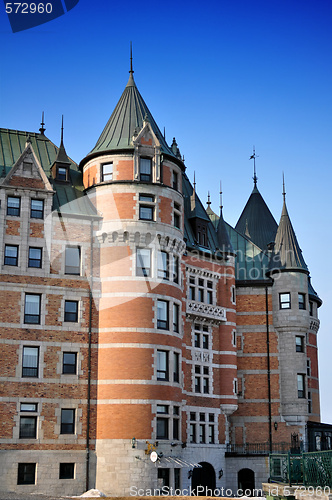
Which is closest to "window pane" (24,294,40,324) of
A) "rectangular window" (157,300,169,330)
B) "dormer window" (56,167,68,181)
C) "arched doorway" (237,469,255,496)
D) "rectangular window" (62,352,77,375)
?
"rectangular window" (62,352,77,375)

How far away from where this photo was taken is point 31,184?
148ft

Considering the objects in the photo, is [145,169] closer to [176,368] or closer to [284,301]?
[176,368]

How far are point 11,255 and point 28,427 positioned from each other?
33.6ft

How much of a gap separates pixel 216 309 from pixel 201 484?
12.3 meters

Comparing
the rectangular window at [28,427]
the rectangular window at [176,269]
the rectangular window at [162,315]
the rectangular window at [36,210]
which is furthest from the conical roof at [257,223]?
the rectangular window at [28,427]

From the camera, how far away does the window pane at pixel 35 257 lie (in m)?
43.8

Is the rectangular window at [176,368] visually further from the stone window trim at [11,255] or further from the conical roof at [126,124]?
the conical roof at [126,124]

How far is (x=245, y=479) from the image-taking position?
5159 centimetres

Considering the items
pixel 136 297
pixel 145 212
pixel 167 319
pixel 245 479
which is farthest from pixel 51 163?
Result: pixel 245 479

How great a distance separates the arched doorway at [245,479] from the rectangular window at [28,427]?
17151 mm

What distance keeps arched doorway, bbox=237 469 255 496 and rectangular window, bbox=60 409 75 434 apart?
592 inches

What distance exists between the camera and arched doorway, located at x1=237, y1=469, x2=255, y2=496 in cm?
5116

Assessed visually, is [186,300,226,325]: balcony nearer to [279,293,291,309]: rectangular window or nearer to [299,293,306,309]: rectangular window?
[279,293,291,309]: rectangular window

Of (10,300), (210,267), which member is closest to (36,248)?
(10,300)
